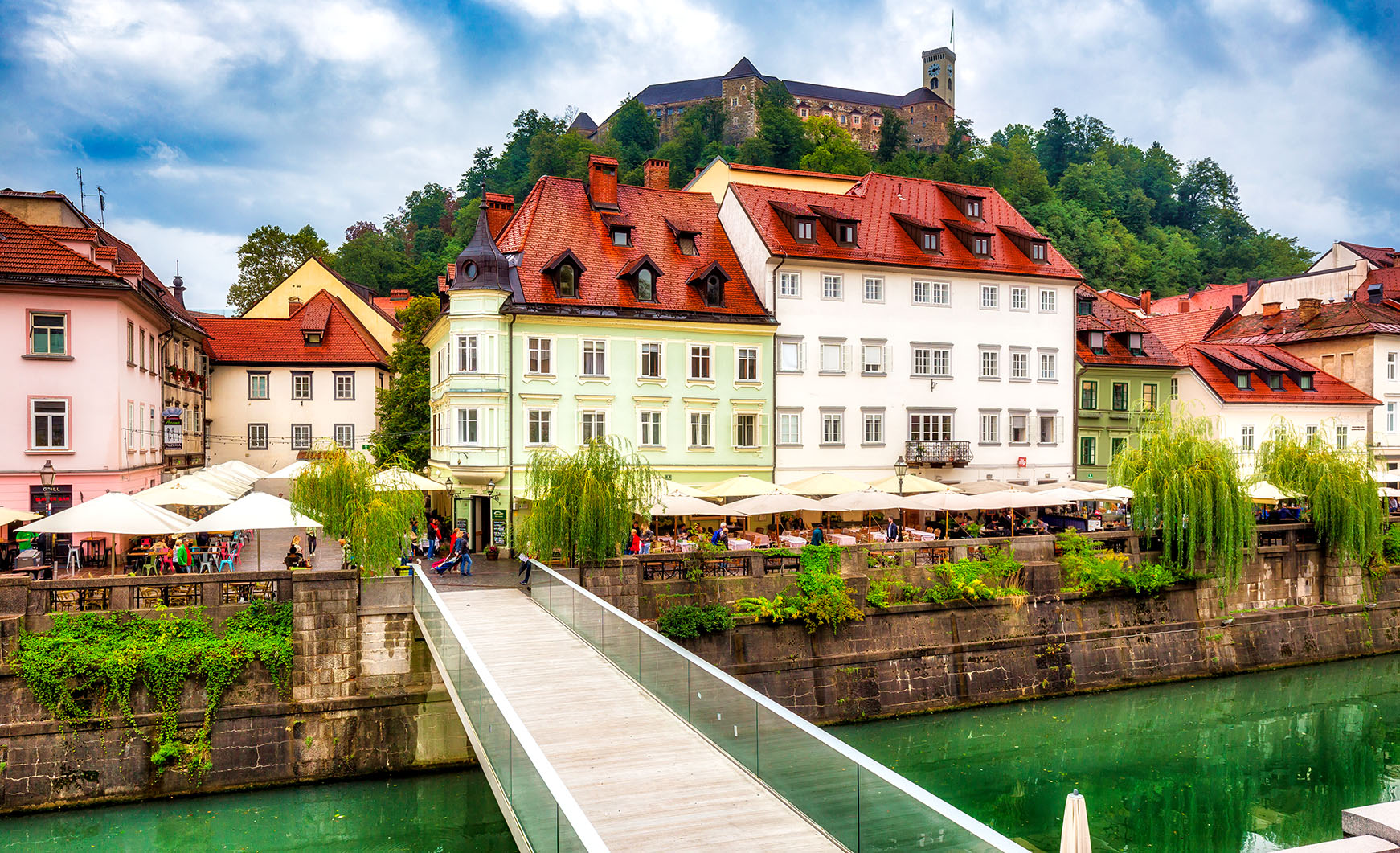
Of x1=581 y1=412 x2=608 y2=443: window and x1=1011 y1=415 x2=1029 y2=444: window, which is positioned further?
x1=1011 y1=415 x2=1029 y2=444: window

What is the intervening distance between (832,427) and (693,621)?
52.4 ft

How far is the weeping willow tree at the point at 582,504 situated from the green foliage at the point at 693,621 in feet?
6.40

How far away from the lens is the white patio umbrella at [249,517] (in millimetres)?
20859

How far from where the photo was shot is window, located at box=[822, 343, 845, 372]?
37.8 metres

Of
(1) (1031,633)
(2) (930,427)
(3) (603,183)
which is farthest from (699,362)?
(1) (1031,633)

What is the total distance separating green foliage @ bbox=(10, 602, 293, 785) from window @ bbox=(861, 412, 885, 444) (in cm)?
2342

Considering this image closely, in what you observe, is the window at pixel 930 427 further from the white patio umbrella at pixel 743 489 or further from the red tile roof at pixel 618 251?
A: the white patio umbrella at pixel 743 489

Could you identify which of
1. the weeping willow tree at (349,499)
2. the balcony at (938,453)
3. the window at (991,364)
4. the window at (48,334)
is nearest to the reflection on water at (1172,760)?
the weeping willow tree at (349,499)

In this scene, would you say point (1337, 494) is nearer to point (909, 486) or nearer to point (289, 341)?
point (909, 486)

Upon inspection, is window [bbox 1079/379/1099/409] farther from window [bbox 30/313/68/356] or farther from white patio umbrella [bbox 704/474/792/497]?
window [bbox 30/313/68/356]

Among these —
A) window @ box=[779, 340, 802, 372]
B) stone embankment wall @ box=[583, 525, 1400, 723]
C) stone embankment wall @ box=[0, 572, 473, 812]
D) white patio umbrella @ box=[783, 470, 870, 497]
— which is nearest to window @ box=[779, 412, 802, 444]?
window @ box=[779, 340, 802, 372]

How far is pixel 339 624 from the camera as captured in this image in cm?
2094

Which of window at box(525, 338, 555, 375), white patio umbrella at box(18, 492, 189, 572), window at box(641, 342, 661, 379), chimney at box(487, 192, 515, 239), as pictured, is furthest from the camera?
chimney at box(487, 192, 515, 239)

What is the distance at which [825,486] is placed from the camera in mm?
30750
